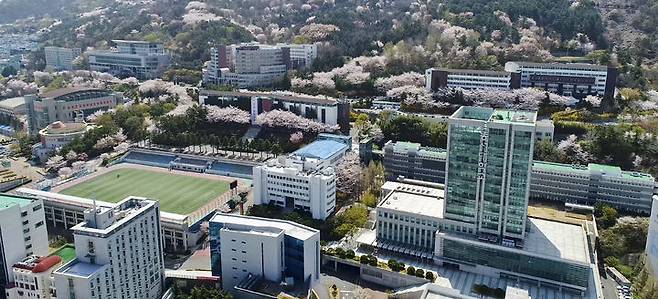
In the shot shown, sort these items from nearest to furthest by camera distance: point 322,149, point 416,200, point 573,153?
point 416,200, point 573,153, point 322,149

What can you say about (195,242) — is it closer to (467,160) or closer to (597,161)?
(467,160)

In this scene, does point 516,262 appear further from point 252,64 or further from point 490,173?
point 252,64

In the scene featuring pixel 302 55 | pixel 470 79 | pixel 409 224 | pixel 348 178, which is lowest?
pixel 409 224

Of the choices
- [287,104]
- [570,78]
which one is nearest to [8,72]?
[287,104]

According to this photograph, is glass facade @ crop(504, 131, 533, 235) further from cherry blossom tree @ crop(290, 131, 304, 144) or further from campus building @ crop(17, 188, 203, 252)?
cherry blossom tree @ crop(290, 131, 304, 144)

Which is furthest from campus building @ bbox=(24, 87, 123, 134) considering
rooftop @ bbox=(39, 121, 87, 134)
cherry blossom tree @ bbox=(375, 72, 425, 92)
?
cherry blossom tree @ bbox=(375, 72, 425, 92)

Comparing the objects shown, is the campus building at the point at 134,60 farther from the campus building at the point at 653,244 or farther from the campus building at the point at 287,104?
the campus building at the point at 653,244

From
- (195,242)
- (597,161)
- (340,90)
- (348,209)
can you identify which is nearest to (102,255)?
(195,242)

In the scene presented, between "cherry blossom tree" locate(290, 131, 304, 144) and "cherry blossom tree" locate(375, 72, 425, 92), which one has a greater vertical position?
"cherry blossom tree" locate(375, 72, 425, 92)
